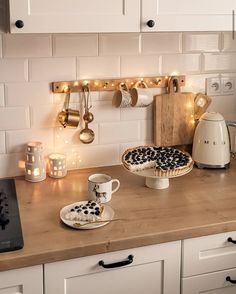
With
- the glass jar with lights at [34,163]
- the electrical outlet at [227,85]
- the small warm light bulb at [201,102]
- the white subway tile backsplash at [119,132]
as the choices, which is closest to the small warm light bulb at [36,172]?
the glass jar with lights at [34,163]

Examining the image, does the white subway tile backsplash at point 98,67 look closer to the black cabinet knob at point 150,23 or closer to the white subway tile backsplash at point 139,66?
the white subway tile backsplash at point 139,66

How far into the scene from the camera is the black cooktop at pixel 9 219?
1.56 m

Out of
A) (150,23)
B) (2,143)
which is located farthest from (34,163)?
(150,23)

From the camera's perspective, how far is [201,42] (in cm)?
230

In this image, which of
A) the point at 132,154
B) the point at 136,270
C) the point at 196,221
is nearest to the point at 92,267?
the point at 136,270

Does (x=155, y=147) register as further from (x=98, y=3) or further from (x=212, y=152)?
(x=98, y=3)

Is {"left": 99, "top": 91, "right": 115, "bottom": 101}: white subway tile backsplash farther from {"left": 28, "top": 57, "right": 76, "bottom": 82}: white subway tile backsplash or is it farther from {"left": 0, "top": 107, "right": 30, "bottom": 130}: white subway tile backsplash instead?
{"left": 0, "top": 107, "right": 30, "bottom": 130}: white subway tile backsplash

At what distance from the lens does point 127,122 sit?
7.48 feet

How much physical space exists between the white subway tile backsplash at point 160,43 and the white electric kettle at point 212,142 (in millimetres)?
329

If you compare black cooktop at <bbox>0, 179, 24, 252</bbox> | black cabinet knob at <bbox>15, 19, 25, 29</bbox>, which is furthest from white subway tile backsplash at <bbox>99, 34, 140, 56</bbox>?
black cooktop at <bbox>0, 179, 24, 252</bbox>

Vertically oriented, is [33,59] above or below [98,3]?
below

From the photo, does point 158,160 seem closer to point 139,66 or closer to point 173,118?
point 173,118

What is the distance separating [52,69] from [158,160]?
1.86 ft

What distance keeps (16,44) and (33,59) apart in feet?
0.29
